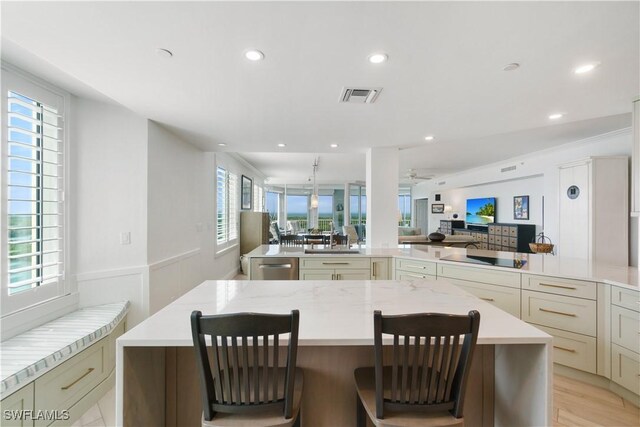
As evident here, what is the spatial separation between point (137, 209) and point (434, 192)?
10048 millimetres

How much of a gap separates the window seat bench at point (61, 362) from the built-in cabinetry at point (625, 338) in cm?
391

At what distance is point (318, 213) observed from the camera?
34.8ft

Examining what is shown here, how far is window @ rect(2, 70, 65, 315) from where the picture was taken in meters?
1.79

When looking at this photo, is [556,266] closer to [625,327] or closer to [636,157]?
[625,327]

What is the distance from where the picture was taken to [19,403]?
1466 millimetres

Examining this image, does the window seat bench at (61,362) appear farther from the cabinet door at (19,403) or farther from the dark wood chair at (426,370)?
the dark wood chair at (426,370)

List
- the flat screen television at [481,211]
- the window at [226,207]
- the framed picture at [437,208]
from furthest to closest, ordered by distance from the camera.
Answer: the framed picture at [437,208] → the flat screen television at [481,211] → the window at [226,207]

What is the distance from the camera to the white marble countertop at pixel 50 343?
1477 mm

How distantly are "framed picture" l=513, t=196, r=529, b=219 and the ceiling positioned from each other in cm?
422

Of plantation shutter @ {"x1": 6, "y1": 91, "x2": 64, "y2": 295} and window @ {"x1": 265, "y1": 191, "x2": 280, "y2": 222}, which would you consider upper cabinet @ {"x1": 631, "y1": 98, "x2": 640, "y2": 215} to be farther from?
window @ {"x1": 265, "y1": 191, "x2": 280, "y2": 222}

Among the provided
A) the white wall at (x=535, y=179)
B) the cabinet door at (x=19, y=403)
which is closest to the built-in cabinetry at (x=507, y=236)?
the white wall at (x=535, y=179)

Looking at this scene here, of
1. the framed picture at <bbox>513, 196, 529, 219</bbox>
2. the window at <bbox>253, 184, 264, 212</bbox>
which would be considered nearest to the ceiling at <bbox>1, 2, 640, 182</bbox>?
the framed picture at <bbox>513, 196, 529, 219</bbox>

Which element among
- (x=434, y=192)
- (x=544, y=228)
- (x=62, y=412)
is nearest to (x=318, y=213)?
(x=434, y=192)

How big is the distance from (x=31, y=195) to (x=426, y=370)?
2.83m
